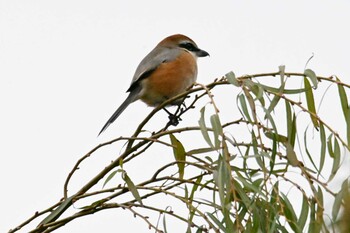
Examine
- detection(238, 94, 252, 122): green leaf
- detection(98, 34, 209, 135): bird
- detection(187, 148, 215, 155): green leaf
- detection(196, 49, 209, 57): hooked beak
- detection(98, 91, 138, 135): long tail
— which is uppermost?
detection(196, 49, 209, 57): hooked beak

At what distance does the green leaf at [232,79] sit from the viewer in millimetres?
1707

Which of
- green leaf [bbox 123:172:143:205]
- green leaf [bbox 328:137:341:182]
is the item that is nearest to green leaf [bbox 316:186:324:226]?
green leaf [bbox 328:137:341:182]

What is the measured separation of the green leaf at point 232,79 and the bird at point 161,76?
1.72m

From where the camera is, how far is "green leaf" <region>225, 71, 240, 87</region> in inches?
67.2

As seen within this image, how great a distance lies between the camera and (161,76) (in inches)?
144

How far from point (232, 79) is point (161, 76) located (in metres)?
1.97

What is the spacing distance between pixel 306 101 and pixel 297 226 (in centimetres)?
45

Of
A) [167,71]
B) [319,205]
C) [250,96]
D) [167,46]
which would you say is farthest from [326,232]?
[167,46]

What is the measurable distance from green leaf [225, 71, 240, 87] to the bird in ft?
5.63

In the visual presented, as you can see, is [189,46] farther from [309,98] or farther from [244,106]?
[244,106]

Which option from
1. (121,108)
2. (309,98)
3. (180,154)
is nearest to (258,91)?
(309,98)

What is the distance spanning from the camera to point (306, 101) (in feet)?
6.31

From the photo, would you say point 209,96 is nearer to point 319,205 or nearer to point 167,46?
point 319,205

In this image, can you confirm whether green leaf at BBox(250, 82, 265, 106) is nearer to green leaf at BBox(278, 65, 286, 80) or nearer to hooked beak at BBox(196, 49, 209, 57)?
green leaf at BBox(278, 65, 286, 80)
